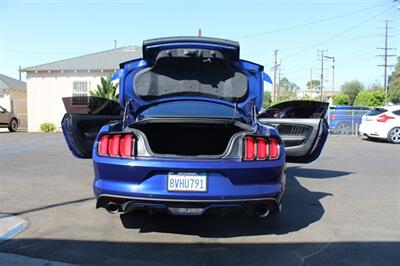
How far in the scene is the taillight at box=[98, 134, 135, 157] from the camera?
13.9 ft

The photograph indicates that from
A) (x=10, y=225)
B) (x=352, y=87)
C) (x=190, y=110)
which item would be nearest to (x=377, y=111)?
(x=190, y=110)

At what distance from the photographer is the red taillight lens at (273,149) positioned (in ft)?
14.1

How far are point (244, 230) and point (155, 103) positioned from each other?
6.84 ft

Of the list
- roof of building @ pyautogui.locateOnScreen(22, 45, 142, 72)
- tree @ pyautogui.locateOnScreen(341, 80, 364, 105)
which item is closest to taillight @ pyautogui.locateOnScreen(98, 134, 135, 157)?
roof of building @ pyautogui.locateOnScreen(22, 45, 142, 72)

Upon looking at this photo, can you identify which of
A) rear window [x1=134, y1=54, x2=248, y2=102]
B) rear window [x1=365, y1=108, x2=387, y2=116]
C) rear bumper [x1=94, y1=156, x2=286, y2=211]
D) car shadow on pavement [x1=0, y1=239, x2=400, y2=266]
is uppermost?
rear window [x1=134, y1=54, x2=248, y2=102]

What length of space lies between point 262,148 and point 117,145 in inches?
56.9

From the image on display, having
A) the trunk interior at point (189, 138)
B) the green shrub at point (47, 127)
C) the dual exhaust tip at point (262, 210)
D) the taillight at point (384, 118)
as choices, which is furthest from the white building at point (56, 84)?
the dual exhaust tip at point (262, 210)

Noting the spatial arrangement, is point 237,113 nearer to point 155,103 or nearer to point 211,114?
point 211,114

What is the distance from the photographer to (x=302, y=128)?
5906 millimetres

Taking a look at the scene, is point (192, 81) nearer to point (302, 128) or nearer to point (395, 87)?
point (302, 128)

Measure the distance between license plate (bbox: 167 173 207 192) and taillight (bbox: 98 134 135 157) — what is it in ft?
1.62

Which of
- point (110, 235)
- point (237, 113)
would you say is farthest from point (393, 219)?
point (110, 235)

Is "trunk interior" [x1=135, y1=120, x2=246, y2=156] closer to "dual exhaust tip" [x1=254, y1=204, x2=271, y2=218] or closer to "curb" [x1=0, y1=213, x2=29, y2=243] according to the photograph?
"dual exhaust tip" [x1=254, y1=204, x2=271, y2=218]

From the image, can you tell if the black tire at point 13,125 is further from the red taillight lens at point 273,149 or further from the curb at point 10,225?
the red taillight lens at point 273,149
